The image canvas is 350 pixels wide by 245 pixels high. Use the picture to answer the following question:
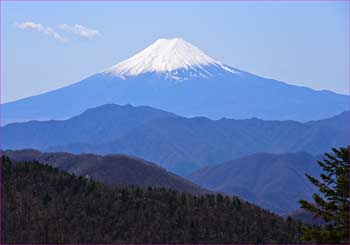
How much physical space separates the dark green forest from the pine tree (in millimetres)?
44258

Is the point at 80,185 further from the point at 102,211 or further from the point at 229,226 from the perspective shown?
the point at 229,226

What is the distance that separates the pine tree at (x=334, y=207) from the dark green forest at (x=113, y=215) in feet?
145

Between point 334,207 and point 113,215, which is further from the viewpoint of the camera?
point 113,215

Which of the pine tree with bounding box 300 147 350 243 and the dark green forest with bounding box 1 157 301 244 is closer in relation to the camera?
the pine tree with bounding box 300 147 350 243

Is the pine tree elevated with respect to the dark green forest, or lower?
lower

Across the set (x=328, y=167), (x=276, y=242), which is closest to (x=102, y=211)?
(x=276, y=242)

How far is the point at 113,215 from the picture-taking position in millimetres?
72938

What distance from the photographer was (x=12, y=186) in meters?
73.2

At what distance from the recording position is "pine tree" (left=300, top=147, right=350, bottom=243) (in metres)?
20.6

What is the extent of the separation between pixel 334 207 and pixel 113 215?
5319cm

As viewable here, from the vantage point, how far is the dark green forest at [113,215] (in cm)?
6625

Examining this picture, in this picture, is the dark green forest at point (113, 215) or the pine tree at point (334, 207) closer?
the pine tree at point (334, 207)

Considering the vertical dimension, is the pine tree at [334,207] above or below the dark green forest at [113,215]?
below

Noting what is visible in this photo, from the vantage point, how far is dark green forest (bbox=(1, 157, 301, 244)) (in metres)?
66.2
